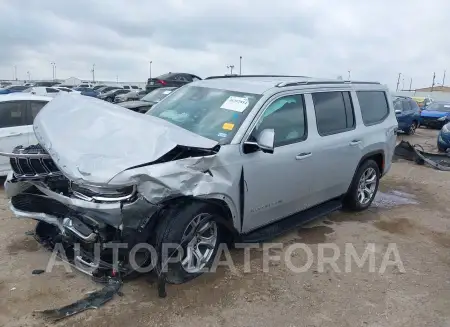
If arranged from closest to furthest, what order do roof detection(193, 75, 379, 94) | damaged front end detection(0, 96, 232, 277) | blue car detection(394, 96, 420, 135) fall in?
damaged front end detection(0, 96, 232, 277) < roof detection(193, 75, 379, 94) < blue car detection(394, 96, 420, 135)

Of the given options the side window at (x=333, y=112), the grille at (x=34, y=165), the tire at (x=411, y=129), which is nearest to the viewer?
the grille at (x=34, y=165)

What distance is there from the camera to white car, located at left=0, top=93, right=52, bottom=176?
6.71 metres

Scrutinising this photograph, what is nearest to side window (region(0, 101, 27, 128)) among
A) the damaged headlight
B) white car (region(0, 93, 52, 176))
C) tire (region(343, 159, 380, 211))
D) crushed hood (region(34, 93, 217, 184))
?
white car (region(0, 93, 52, 176))

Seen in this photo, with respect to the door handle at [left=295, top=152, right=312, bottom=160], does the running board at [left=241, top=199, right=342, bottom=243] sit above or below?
below

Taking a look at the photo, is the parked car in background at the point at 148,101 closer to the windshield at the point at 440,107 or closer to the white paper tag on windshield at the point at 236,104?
the white paper tag on windshield at the point at 236,104

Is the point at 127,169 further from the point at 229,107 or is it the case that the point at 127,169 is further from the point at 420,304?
the point at 420,304

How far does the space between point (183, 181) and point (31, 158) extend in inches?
56.1

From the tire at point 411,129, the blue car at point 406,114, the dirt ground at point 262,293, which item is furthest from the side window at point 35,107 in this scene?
the tire at point 411,129

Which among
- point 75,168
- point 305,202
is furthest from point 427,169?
point 75,168

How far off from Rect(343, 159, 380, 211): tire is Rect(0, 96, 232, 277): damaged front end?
2.69 metres

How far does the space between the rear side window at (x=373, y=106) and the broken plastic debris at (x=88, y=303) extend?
13.0 feet

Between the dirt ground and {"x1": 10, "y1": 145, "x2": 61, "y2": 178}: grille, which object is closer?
the dirt ground

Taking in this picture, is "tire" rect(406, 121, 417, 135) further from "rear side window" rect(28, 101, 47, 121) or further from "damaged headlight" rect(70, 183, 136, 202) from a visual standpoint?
"damaged headlight" rect(70, 183, 136, 202)

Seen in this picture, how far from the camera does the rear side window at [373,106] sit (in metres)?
5.80
